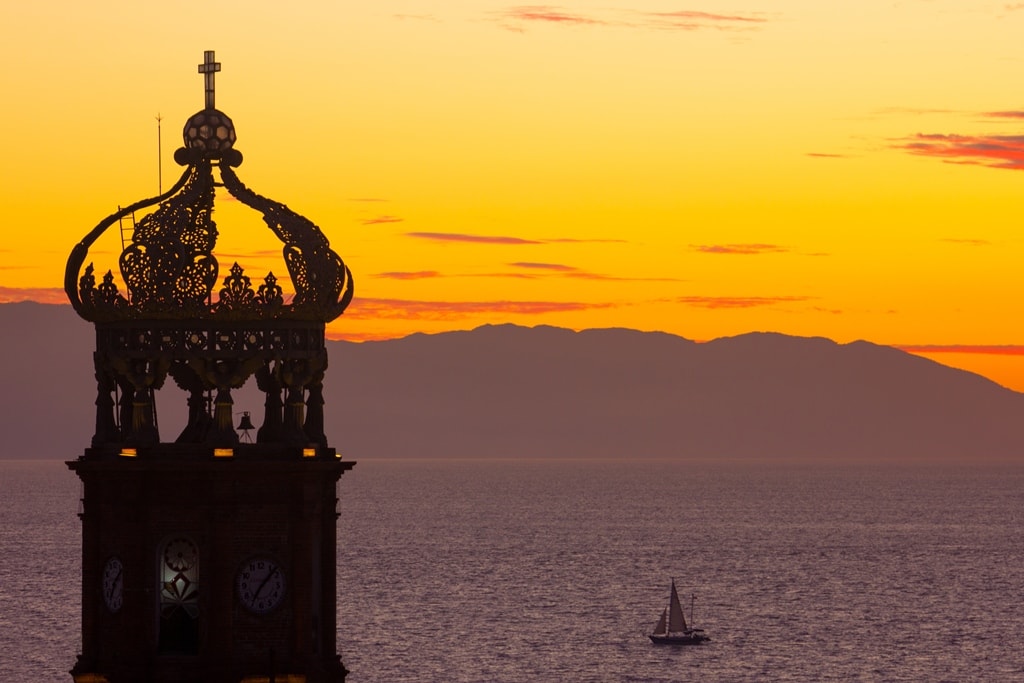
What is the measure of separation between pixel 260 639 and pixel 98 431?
268cm

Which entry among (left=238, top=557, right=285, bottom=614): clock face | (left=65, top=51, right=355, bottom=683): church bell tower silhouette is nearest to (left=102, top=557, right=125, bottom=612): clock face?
(left=65, top=51, right=355, bottom=683): church bell tower silhouette

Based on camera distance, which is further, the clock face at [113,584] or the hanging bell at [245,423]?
the hanging bell at [245,423]

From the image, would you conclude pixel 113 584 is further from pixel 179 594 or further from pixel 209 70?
pixel 209 70

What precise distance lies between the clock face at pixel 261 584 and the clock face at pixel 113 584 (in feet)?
4.12

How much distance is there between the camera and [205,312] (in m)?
23.5

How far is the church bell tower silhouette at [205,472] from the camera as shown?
931 inches

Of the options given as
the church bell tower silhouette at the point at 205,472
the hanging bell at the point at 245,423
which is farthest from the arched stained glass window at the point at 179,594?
the hanging bell at the point at 245,423

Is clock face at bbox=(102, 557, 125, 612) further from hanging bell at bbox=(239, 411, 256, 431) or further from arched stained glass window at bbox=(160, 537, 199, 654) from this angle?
hanging bell at bbox=(239, 411, 256, 431)

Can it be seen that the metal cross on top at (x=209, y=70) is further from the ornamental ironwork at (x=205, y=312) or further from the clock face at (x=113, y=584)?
the clock face at (x=113, y=584)

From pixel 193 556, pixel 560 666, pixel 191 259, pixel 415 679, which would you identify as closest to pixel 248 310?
pixel 191 259

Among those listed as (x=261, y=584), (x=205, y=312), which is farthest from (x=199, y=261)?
(x=261, y=584)

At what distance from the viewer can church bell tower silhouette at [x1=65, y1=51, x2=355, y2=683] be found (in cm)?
2364

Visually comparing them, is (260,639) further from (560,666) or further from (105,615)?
(560,666)

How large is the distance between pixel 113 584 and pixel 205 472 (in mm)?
1624
